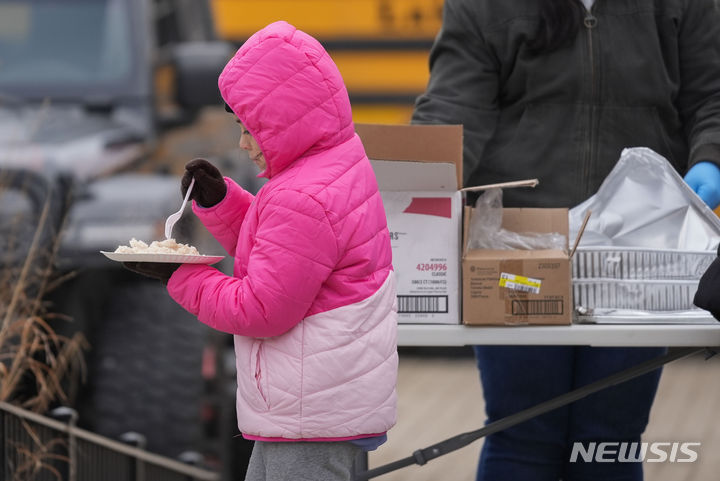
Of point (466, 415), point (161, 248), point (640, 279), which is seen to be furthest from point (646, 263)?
point (466, 415)

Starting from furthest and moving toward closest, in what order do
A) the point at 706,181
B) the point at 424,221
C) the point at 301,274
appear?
the point at 706,181
the point at 424,221
the point at 301,274

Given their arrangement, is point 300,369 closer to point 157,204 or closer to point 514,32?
point 514,32

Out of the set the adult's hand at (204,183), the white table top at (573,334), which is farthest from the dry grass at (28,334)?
the white table top at (573,334)

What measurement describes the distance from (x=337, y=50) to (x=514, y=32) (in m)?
3.83

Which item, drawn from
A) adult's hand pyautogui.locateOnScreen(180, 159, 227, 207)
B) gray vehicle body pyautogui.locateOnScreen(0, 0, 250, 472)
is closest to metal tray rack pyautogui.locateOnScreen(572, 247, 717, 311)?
adult's hand pyautogui.locateOnScreen(180, 159, 227, 207)

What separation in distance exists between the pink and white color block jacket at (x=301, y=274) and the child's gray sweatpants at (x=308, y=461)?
31 millimetres

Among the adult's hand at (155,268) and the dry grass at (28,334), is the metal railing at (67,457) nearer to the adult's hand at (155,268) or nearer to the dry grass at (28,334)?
the dry grass at (28,334)

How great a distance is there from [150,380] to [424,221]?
1.86 meters

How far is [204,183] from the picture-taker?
2.20 m

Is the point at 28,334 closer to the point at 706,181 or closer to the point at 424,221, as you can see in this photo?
the point at 424,221

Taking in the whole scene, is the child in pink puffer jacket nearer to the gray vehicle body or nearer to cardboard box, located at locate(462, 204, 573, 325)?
cardboard box, located at locate(462, 204, 573, 325)

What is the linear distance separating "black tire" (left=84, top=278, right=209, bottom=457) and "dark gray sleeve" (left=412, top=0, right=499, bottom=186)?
1467 mm

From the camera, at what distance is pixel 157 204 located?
14.0 feet

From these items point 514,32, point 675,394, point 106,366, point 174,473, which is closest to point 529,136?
point 514,32
